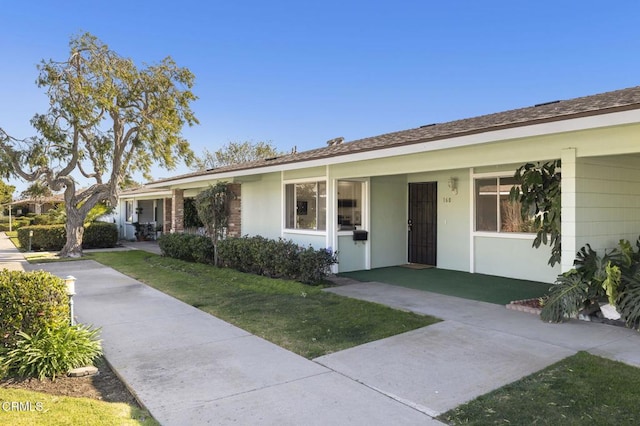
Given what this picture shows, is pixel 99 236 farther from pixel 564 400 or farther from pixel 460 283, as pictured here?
pixel 564 400

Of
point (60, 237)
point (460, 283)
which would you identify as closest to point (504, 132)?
point (460, 283)

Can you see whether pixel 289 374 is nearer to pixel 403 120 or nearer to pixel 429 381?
pixel 429 381

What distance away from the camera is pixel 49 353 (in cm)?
446

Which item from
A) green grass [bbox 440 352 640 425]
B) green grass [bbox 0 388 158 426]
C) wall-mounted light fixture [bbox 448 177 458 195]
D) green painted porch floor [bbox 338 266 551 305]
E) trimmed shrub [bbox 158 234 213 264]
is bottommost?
green grass [bbox 0 388 158 426]

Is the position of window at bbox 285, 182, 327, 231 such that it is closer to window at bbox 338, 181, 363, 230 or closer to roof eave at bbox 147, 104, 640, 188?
window at bbox 338, 181, 363, 230

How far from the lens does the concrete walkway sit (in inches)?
141

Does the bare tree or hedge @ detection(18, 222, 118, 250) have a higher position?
the bare tree

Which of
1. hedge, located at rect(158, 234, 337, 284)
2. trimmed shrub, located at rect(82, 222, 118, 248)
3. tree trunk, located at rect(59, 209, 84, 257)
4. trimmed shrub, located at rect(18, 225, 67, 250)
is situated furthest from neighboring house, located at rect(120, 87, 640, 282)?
trimmed shrub, located at rect(18, 225, 67, 250)

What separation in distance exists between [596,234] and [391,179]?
553 centimetres

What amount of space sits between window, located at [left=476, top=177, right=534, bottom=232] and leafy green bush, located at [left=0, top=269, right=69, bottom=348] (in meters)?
8.36

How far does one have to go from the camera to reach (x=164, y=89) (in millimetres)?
16297

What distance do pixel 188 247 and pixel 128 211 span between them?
1507cm

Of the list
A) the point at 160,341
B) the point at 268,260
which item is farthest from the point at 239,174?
the point at 160,341

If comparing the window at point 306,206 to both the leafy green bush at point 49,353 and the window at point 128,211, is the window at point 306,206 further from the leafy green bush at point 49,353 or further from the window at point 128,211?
the window at point 128,211
